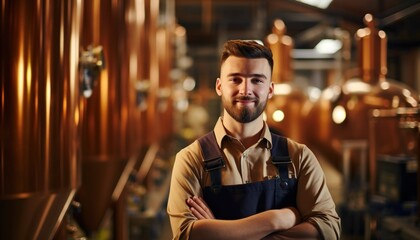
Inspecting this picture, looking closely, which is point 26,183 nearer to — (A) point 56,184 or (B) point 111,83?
(A) point 56,184

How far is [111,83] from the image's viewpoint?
171 inches

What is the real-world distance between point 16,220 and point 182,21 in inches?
418

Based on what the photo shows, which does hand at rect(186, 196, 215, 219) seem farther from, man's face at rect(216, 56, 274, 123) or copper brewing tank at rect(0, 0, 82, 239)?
copper brewing tank at rect(0, 0, 82, 239)

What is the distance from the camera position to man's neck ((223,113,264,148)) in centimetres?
184

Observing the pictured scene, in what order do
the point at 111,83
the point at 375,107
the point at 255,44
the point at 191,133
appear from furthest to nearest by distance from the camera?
the point at 191,133
the point at 375,107
the point at 111,83
the point at 255,44

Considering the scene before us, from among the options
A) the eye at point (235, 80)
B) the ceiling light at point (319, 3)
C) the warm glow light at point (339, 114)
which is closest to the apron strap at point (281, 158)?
the eye at point (235, 80)

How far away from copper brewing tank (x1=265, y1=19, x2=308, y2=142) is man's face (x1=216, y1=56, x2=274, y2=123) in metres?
4.54

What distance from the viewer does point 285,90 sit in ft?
23.1

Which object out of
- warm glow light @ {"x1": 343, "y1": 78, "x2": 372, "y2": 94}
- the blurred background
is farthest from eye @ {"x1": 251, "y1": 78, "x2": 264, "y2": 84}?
warm glow light @ {"x1": 343, "y1": 78, "x2": 372, "y2": 94}

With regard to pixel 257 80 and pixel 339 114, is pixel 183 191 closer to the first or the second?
pixel 257 80

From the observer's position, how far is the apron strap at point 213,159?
5.91ft

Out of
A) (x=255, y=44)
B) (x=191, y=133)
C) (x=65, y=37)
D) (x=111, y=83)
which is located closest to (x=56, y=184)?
(x=65, y=37)

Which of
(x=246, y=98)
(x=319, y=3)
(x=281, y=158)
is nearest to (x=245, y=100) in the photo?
(x=246, y=98)

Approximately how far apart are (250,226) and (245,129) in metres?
0.30
